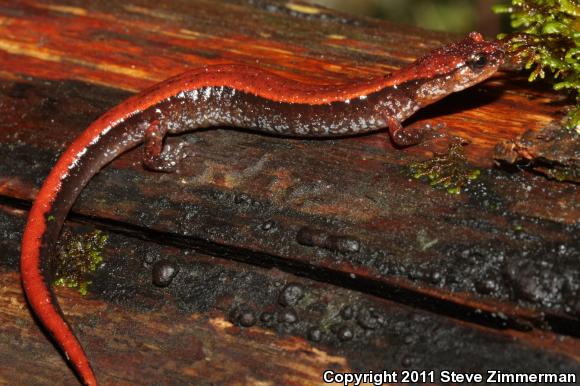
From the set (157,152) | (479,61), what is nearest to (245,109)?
(157,152)

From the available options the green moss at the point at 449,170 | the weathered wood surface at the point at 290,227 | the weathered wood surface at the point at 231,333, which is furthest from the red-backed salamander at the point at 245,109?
the weathered wood surface at the point at 231,333

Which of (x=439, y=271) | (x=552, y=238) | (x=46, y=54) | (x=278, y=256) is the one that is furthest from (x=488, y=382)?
(x=46, y=54)

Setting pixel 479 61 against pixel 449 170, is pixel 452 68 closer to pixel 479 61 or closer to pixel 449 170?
pixel 479 61

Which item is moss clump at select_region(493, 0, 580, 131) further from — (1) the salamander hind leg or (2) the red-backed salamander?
(1) the salamander hind leg

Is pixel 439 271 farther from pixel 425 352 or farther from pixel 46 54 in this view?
pixel 46 54

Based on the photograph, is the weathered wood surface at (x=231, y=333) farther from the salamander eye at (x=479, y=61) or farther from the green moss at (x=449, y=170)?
the salamander eye at (x=479, y=61)

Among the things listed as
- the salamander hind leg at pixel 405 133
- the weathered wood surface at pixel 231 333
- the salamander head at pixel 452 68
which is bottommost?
the weathered wood surface at pixel 231 333
